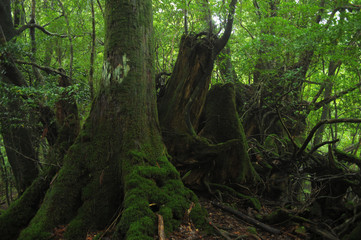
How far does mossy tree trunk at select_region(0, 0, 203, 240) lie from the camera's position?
329cm

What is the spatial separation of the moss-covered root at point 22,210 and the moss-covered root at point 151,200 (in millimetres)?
1747

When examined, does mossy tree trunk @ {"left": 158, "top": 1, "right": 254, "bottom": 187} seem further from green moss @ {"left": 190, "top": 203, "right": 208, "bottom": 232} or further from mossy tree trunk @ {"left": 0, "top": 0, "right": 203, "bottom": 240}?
green moss @ {"left": 190, "top": 203, "right": 208, "bottom": 232}

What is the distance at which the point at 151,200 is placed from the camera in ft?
10.9

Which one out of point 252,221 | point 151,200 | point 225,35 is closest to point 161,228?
point 151,200

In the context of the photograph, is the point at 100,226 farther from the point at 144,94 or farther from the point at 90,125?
the point at 144,94

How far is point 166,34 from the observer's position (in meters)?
11.8

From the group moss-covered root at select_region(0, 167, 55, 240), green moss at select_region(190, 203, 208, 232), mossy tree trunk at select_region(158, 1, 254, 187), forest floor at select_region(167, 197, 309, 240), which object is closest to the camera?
forest floor at select_region(167, 197, 309, 240)

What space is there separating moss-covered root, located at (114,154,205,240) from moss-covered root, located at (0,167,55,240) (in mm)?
1747

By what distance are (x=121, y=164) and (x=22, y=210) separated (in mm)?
1841

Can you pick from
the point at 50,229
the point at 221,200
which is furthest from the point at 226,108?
the point at 50,229

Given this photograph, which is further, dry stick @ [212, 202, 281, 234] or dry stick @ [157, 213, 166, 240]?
dry stick @ [212, 202, 281, 234]

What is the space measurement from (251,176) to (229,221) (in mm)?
2181

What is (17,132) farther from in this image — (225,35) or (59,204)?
(225,35)

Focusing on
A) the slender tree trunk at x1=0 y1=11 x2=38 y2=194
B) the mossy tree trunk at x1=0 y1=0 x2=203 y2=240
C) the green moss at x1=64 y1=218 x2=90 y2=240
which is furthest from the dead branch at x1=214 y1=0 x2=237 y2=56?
the slender tree trunk at x1=0 y1=11 x2=38 y2=194
